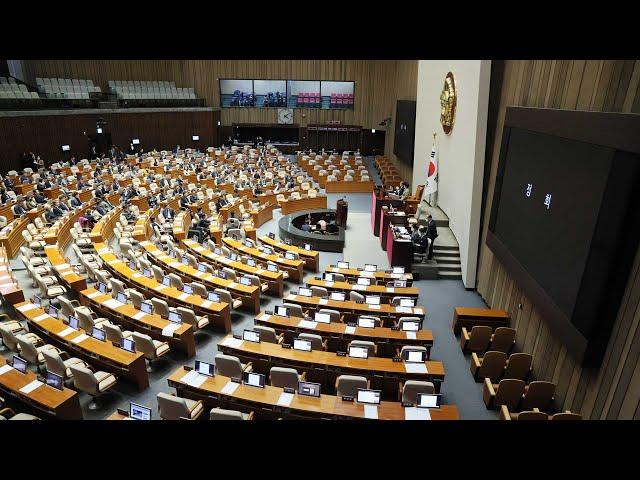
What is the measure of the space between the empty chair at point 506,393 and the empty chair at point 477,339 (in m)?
1.63

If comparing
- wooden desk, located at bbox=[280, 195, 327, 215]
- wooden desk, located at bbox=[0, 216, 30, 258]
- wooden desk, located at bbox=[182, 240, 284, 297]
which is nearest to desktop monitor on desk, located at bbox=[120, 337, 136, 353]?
wooden desk, located at bbox=[182, 240, 284, 297]

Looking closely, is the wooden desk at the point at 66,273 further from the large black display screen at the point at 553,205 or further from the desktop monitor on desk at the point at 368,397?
the large black display screen at the point at 553,205

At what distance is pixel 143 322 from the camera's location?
27.4 ft

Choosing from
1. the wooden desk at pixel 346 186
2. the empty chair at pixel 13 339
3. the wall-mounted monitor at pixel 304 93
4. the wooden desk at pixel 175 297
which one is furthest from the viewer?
the wall-mounted monitor at pixel 304 93

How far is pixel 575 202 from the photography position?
631cm

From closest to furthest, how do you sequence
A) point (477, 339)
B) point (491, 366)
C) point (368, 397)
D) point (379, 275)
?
1. point (368, 397)
2. point (491, 366)
3. point (477, 339)
4. point (379, 275)

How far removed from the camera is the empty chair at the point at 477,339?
8617 millimetres

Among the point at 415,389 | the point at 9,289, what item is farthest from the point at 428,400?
the point at 9,289

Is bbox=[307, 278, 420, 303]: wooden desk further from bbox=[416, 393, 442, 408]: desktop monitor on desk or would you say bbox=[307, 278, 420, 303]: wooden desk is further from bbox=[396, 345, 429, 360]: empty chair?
bbox=[416, 393, 442, 408]: desktop monitor on desk

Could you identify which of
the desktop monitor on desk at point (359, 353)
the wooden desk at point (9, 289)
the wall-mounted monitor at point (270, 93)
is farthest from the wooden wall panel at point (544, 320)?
the wall-mounted monitor at point (270, 93)

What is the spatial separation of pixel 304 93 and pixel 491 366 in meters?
29.6

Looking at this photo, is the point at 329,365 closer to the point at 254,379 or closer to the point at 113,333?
the point at 254,379
